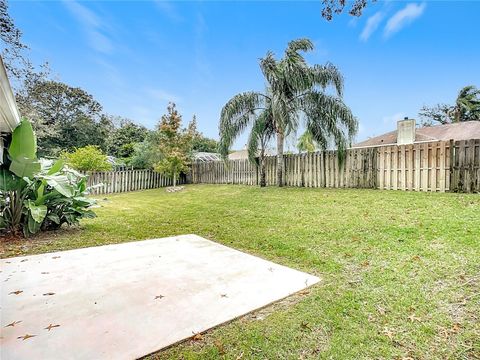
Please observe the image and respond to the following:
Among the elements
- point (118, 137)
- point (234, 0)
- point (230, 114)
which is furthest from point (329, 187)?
point (118, 137)

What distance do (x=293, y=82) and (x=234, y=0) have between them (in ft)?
12.9

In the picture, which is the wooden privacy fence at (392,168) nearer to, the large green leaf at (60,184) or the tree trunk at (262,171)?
the tree trunk at (262,171)

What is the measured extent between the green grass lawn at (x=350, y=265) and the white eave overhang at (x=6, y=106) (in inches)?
76.5

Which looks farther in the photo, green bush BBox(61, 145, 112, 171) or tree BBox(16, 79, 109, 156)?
tree BBox(16, 79, 109, 156)

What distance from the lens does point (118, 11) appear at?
6.13 meters

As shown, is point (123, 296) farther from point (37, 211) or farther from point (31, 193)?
point (31, 193)

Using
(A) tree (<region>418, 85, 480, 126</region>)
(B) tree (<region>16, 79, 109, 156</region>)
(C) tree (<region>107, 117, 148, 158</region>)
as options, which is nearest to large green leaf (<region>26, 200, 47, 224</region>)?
(B) tree (<region>16, 79, 109, 156</region>)

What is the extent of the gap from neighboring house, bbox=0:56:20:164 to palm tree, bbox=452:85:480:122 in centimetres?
3160

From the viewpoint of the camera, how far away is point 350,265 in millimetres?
3400

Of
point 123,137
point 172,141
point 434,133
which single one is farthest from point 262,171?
point 123,137

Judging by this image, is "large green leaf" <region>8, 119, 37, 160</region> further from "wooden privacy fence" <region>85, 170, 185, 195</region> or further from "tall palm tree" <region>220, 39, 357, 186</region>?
"wooden privacy fence" <region>85, 170, 185, 195</region>

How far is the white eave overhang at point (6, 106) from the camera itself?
2.50 m

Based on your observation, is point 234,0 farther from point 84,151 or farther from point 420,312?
point 84,151

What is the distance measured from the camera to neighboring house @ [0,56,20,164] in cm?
253
